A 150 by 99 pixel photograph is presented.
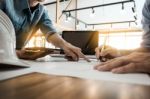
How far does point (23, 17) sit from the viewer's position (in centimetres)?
124

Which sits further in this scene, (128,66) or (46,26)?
(46,26)

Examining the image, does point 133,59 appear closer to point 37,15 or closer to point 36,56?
point 36,56

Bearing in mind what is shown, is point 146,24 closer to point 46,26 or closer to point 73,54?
point 73,54

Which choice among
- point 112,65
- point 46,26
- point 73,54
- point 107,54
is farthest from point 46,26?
point 112,65

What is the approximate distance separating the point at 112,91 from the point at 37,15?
1.11 metres

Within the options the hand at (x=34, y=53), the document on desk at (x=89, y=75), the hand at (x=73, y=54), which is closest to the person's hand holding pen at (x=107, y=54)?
the hand at (x=73, y=54)

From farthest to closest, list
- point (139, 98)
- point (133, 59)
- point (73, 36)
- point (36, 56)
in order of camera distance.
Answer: point (73, 36)
point (36, 56)
point (133, 59)
point (139, 98)

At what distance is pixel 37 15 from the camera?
135 cm

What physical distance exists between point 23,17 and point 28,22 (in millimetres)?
76

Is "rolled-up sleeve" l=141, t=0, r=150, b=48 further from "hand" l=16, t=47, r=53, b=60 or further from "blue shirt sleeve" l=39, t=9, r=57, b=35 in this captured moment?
"blue shirt sleeve" l=39, t=9, r=57, b=35

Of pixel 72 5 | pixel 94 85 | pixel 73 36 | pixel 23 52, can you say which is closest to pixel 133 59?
pixel 94 85

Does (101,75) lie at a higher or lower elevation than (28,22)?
lower

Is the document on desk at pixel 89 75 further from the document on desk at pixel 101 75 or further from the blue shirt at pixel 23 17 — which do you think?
the blue shirt at pixel 23 17

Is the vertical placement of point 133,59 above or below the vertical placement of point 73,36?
below
